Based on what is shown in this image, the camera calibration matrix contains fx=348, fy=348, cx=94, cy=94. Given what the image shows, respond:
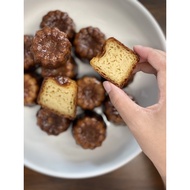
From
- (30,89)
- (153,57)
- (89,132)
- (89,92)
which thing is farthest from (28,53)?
(153,57)

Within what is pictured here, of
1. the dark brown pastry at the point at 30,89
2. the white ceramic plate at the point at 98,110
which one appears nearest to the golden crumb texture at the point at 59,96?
the dark brown pastry at the point at 30,89

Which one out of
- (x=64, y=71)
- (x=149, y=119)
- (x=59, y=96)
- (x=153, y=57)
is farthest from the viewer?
(x=64, y=71)

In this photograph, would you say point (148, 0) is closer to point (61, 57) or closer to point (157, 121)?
point (61, 57)

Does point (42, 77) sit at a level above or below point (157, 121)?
below

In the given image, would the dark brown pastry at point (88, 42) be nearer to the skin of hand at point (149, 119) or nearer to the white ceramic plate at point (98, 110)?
the white ceramic plate at point (98, 110)

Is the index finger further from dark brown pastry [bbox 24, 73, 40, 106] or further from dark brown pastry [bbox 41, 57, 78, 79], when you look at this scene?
dark brown pastry [bbox 24, 73, 40, 106]

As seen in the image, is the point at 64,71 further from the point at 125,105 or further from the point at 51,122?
the point at 125,105
